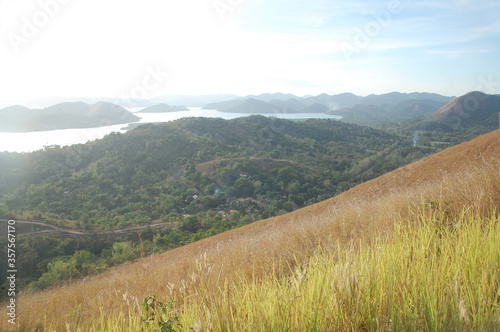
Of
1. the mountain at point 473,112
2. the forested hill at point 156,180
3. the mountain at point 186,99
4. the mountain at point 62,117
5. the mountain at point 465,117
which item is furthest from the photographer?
the mountain at point 186,99

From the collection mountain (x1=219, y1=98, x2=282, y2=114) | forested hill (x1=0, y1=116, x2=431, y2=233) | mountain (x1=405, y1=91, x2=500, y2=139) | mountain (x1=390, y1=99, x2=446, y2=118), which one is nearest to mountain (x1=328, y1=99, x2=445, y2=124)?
mountain (x1=390, y1=99, x2=446, y2=118)

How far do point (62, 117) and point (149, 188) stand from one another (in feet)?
101

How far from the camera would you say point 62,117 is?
54.1 meters

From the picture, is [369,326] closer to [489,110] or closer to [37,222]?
[37,222]

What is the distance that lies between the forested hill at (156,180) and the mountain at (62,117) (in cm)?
829

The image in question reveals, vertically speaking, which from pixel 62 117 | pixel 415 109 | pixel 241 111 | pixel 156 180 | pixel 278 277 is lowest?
pixel 156 180

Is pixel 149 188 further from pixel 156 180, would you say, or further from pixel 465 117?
pixel 465 117

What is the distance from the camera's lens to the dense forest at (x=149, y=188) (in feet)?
70.2

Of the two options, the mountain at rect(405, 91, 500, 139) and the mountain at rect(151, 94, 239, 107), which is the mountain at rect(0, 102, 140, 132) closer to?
the mountain at rect(151, 94, 239, 107)

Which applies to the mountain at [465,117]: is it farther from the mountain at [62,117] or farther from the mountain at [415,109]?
the mountain at [62,117]

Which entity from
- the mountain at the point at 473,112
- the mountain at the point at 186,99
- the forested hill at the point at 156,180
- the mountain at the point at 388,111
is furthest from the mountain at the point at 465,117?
the mountain at the point at 186,99

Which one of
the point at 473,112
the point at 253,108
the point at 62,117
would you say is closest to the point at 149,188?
the point at 62,117

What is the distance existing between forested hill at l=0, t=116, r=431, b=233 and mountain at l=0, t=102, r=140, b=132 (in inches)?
326

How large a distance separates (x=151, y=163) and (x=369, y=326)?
1793 inches
